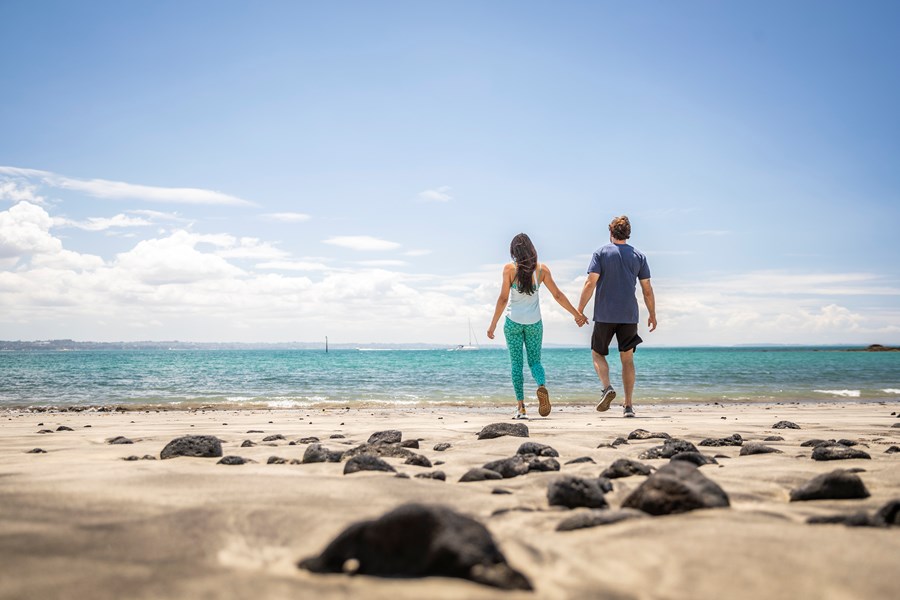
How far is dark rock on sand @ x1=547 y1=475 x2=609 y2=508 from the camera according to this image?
2.29 m

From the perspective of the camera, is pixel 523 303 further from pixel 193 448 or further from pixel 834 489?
pixel 834 489

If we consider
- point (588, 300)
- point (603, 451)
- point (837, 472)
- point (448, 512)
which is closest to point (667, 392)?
point (588, 300)

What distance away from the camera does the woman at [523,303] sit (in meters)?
7.50

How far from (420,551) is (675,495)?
1078 millimetres

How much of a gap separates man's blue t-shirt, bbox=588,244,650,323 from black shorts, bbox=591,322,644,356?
8cm

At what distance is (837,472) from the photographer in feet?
7.92

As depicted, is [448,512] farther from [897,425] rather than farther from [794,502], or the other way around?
[897,425]

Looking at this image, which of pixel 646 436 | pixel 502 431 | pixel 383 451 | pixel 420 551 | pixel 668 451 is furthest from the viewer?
pixel 502 431

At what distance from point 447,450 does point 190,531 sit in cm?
263

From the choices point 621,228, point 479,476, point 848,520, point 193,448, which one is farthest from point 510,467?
point 621,228

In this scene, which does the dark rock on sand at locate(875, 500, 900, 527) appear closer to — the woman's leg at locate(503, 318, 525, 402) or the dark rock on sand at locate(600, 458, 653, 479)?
the dark rock on sand at locate(600, 458, 653, 479)

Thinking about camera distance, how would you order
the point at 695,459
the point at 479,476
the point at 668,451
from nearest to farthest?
the point at 479,476, the point at 695,459, the point at 668,451

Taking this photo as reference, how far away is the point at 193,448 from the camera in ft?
12.5

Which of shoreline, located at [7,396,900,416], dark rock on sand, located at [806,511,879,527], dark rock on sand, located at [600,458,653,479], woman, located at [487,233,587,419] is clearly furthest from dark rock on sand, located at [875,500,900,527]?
shoreline, located at [7,396,900,416]
